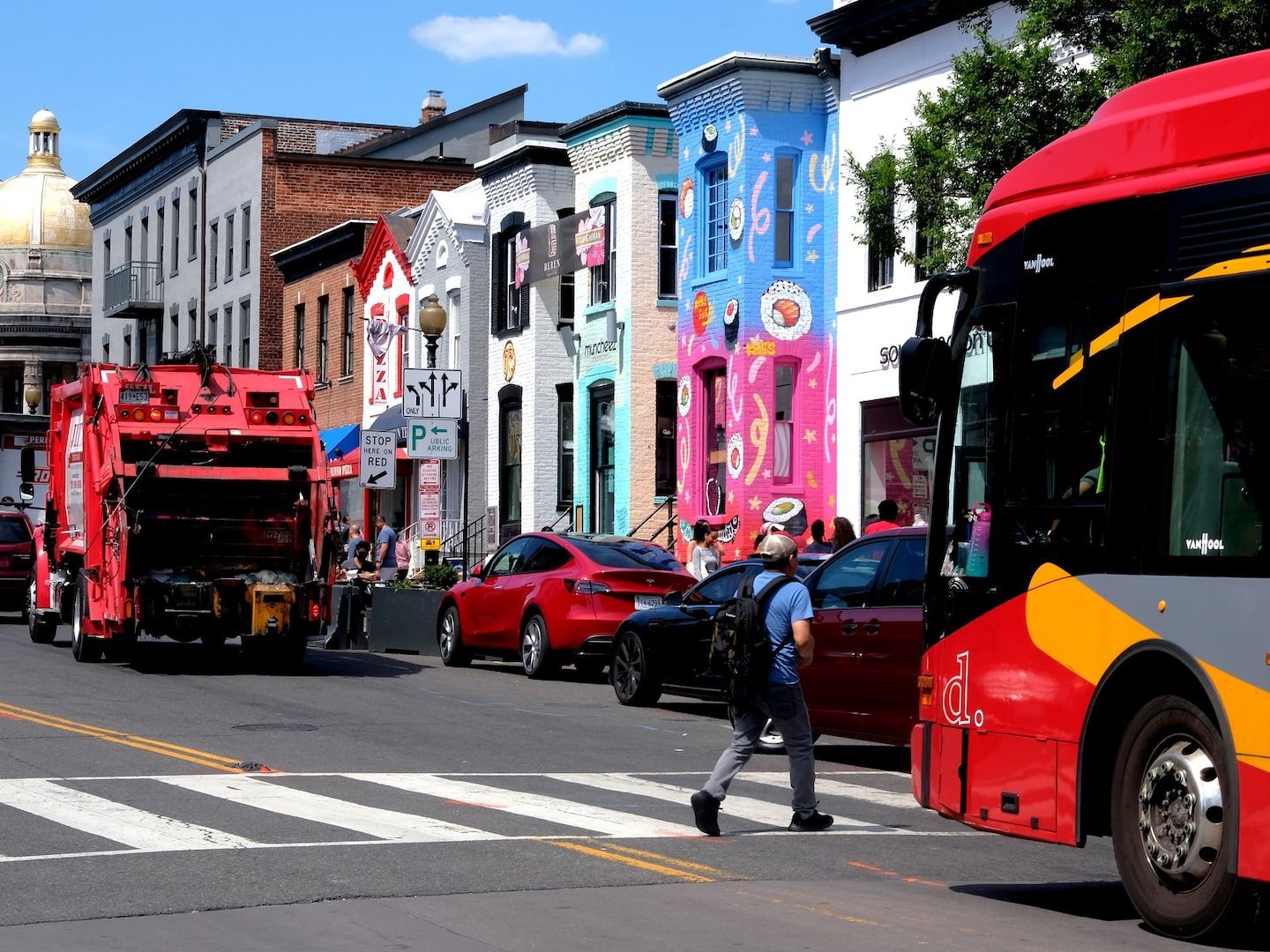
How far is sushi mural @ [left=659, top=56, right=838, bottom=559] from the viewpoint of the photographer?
30.6m

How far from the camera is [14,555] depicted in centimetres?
3388

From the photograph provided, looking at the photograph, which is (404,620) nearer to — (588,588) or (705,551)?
(705,551)

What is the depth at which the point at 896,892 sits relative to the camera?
952 cm

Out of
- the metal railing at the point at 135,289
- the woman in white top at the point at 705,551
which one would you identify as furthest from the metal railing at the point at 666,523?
the metal railing at the point at 135,289

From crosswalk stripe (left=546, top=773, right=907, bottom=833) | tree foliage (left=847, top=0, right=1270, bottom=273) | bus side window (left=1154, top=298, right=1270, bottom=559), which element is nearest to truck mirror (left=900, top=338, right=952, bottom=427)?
bus side window (left=1154, top=298, right=1270, bottom=559)

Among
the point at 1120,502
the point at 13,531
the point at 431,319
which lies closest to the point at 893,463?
the point at 431,319

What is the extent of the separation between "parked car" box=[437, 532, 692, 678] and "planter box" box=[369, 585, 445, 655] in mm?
2742

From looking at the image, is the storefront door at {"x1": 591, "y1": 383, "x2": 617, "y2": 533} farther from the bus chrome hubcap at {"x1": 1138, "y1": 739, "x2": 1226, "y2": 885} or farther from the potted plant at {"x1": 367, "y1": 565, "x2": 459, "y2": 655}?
the bus chrome hubcap at {"x1": 1138, "y1": 739, "x2": 1226, "y2": 885}

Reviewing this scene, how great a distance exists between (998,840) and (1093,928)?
302 cm

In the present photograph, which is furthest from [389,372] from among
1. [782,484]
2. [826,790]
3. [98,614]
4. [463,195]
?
[826,790]

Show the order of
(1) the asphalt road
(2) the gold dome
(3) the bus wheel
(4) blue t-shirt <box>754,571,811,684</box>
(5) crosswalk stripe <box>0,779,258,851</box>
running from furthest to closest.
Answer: (2) the gold dome → (4) blue t-shirt <box>754,571,811,684</box> → (5) crosswalk stripe <box>0,779,258,851</box> → (1) the asphalt road → (3) the bus wheel

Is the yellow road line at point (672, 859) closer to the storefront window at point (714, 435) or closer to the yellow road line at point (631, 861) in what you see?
the yellow road line at point (631, 861)

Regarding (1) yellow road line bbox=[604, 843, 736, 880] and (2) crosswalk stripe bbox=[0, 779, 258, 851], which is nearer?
(1) yellow road line bbox=[604, 843, 736, 880]

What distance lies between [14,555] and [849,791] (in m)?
23.4
